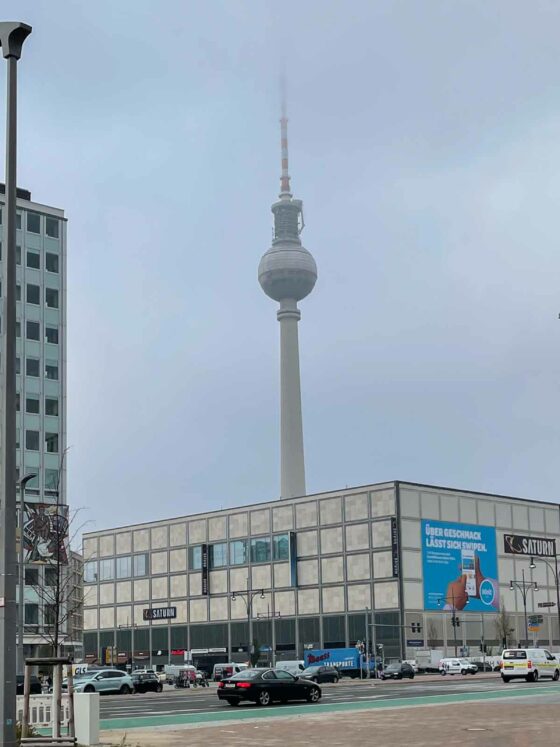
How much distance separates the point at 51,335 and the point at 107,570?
65.9m

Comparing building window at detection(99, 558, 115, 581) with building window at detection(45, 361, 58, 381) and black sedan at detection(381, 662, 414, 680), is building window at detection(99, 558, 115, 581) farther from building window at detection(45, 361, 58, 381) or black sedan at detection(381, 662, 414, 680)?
black sedan at detection(381, 662, 414, 680)

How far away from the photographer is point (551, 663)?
2505 inches

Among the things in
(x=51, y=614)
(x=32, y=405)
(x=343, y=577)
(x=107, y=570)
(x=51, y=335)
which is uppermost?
(x=51, y=335)

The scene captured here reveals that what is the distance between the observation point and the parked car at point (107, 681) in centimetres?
6253

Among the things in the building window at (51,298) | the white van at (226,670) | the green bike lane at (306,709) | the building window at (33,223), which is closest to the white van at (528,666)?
the green bike lane at (306,709)

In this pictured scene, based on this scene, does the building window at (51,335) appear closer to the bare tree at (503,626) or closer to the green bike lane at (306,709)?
the green bike lane at (306,709)

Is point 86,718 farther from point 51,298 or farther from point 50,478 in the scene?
point 51,298

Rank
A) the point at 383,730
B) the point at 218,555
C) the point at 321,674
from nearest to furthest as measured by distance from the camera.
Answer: the point at 383,730 → the point at 321,674 → the point at 218,555

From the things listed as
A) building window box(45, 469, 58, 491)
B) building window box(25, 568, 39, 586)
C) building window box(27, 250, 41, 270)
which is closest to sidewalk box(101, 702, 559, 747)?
building window box(25, 568, 39, 586)

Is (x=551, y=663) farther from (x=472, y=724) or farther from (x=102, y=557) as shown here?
(x=102, y=557)

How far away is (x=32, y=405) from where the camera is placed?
324ft

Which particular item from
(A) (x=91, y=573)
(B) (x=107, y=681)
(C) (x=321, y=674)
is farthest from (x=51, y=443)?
(A) (x=91, y=573)

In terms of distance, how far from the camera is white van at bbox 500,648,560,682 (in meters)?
62.1

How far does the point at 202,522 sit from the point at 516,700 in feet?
355
